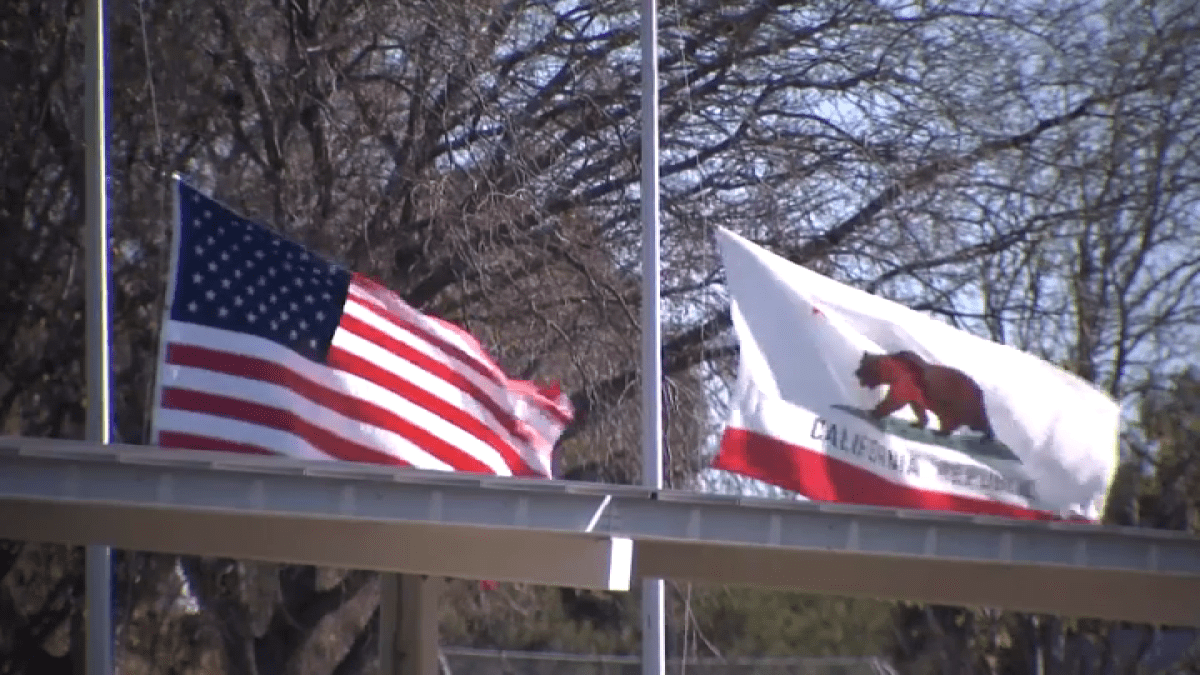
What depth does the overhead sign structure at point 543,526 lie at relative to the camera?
29.9 ft

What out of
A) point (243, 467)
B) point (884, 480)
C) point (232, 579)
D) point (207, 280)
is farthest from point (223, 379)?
point (232, 579)

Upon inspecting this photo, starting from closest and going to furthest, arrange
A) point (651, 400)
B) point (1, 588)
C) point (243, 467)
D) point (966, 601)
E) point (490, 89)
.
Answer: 1. point (243, 467)
2. point (966, 601)
3. point (651, 400)
4. point (490, 89)
5. point (1, 588)

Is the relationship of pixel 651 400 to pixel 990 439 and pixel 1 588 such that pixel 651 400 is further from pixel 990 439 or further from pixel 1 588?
pixel 1 588

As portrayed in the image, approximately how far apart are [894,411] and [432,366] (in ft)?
9.28

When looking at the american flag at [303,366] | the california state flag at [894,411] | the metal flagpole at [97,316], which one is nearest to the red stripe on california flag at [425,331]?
the american flag at [303,366]

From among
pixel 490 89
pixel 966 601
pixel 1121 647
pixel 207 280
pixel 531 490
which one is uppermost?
pixel 490 89

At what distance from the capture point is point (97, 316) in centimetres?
1277

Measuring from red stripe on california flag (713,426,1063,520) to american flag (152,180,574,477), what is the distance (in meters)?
1.55

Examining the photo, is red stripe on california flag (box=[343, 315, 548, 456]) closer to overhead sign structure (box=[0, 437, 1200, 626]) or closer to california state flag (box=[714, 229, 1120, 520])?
overhead sign structure (box=[0, 437, 1200, 626])

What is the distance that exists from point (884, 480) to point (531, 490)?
2652 millimetres

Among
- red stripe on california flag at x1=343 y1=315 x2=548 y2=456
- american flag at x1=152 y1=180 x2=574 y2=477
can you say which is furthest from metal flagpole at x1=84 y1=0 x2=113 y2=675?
red stripe on california flag at x1=343 y1=315 x2=548 y2=456

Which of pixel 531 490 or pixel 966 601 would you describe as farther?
pixel 966 601

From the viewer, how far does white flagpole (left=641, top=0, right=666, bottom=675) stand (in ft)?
39.3

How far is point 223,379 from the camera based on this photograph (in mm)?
10484
